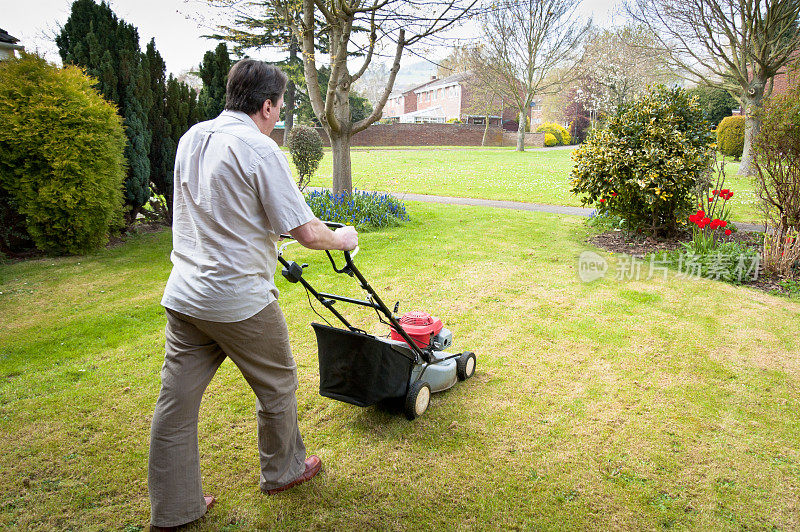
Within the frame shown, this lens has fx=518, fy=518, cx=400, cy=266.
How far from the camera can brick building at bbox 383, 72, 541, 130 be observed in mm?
51419

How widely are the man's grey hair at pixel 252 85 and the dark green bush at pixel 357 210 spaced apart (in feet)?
20.7

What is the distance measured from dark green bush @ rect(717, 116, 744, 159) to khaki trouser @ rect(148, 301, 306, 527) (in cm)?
2516

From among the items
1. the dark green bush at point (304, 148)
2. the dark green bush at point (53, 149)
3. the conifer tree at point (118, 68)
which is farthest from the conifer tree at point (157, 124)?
the dark green bush at point (304, 148)

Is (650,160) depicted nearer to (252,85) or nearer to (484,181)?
(252,85)

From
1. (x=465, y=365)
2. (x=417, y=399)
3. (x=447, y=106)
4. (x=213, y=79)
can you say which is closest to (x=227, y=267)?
(x=417, y=399)

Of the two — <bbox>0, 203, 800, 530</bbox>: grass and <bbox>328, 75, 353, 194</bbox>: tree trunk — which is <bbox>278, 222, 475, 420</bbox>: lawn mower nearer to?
<bbox>0, 203, 800, 530</bbox>: grass

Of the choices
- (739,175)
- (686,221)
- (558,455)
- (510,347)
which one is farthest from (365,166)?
(558,455)

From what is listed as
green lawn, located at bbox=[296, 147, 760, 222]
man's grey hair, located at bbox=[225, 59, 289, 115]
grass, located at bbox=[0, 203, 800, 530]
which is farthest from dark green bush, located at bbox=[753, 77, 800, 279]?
man's grey hair, located at bbox=[225, 59, 289, 115]

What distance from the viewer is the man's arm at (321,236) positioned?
6.72 feet

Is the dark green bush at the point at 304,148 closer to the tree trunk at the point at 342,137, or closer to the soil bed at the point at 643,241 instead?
the tree trunk at the point at 342,137

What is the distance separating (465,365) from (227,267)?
207 centimetres

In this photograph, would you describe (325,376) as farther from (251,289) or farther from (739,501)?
(739,501)

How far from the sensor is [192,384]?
7.08ft

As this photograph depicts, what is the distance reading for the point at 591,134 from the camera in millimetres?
7738
